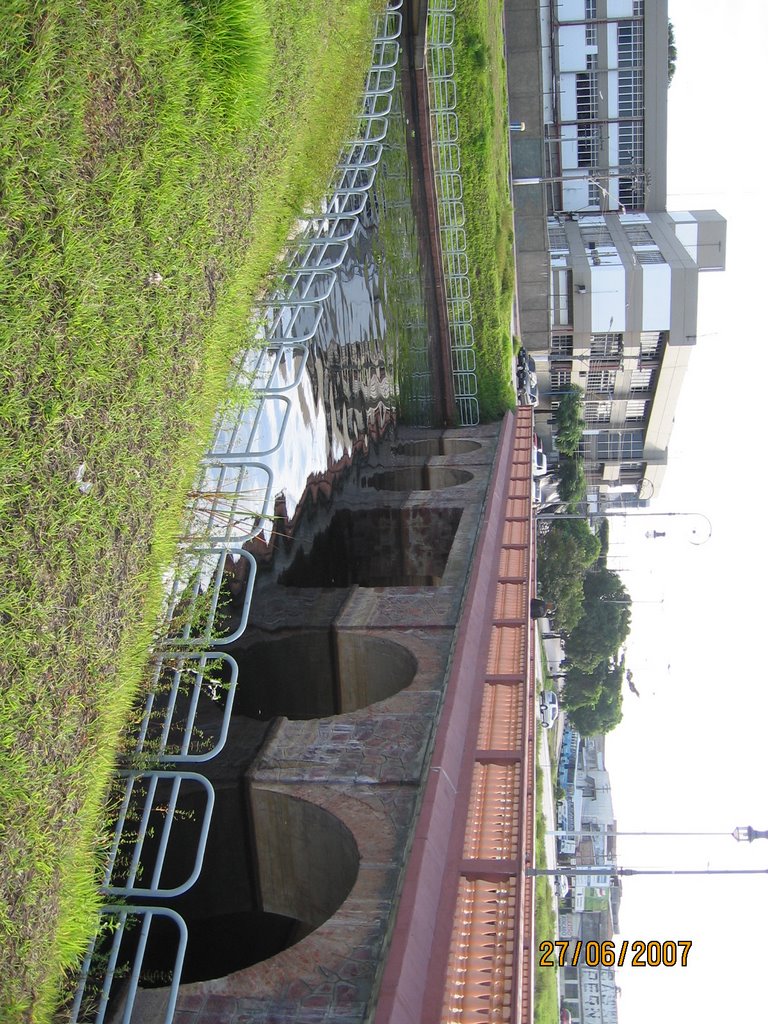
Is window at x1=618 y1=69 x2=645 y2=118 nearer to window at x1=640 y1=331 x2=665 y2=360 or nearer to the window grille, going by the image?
window at x1=640 y1=331 x2=665 y2=360

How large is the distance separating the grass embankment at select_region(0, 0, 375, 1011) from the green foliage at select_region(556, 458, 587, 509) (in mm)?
23917

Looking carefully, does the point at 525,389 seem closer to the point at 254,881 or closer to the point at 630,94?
the point at 630,94

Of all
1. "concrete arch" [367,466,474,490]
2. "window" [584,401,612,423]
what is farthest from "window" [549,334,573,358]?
"concrete arch" [367,466,474,490]

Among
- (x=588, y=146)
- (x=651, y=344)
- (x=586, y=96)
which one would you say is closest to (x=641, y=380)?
(x=651, y=344)

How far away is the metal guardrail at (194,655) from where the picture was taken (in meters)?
4.73

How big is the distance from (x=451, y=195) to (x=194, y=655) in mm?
11664

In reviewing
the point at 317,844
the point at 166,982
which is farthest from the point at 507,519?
the point at 166,982

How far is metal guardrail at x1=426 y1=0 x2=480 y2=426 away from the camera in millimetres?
13570

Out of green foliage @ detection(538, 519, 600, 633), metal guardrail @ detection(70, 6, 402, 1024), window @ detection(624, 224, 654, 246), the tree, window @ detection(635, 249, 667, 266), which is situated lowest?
the tree

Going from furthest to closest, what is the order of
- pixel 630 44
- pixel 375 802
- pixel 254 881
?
pixel 630 44 → pixel 254 881 → pixel 375 802

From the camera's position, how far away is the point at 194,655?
5.26 m

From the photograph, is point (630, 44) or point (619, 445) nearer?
point (630, 44)

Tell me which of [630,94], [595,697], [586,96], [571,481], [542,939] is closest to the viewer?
[542,939]

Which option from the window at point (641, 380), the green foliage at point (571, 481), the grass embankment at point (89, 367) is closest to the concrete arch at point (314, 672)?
the grass embankment at point (89, 367)
